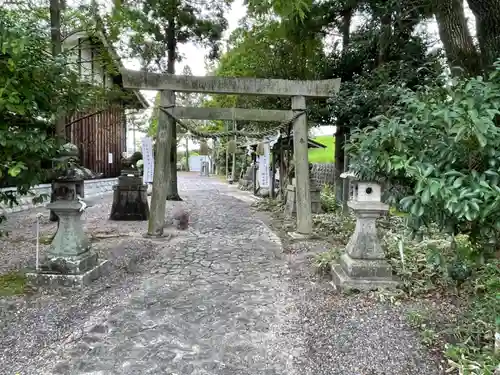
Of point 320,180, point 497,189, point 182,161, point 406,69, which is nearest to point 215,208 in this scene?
point 320,180

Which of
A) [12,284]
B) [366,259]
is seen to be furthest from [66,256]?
[366,259]

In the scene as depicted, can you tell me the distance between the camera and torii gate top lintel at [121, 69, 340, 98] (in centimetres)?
618

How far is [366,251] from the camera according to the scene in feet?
13.4

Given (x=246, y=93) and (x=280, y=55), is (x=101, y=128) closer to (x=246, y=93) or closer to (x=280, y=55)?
(x=280, y=55)

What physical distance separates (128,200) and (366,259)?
6.51 meters

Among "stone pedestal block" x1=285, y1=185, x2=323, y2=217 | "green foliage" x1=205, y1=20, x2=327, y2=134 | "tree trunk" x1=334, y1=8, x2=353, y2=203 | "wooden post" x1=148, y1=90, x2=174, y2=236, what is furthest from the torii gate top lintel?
"stone pedestal block" x1=285, y1=185, x2=323, y2=217

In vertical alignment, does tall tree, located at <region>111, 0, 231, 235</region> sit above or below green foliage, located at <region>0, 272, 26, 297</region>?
above

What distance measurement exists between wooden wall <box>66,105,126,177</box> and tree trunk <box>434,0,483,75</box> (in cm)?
1030

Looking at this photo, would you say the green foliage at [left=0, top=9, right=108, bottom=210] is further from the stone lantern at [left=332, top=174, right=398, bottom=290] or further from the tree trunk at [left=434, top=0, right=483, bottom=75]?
the tree trunk at [left=434, top=0, right=483, bottom=75]

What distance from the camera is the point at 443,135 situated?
211 cm

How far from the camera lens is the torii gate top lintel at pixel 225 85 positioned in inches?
243

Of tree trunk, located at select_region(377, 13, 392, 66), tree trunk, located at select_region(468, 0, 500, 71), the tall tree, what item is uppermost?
the tall tree

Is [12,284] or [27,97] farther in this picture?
[12,284]

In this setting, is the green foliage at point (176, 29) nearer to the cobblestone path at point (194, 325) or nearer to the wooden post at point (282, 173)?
the wooden post at point (282, 173)
